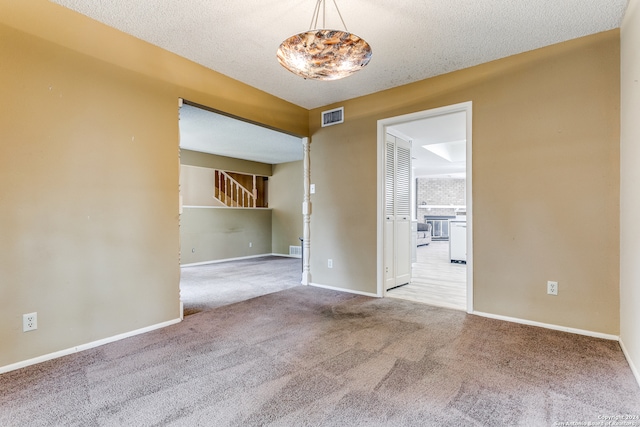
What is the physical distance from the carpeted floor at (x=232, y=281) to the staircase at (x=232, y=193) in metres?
1.49

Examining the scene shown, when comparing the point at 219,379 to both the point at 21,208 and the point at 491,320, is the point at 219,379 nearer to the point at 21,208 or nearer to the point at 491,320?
the point at 21,208

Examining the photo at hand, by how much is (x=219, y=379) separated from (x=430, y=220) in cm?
1140

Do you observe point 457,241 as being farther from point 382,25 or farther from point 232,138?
point 382,25

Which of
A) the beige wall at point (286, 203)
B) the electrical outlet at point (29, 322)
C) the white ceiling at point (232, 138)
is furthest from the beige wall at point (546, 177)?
the beige wall at point (286, 203)

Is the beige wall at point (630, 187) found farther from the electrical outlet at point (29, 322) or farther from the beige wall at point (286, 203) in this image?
the beige wall at point (286, 203)

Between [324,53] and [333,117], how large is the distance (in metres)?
2.35

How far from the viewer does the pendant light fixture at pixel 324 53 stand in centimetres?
172

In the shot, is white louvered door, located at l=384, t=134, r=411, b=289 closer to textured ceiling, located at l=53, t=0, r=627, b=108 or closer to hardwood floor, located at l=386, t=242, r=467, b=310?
hardwood floor, located at l=386, t=242, r=467, b=310

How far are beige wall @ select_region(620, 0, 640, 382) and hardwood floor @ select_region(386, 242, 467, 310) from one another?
4.33ft

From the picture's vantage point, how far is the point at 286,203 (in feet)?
26.3

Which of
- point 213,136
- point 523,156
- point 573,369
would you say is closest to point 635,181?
point 523,156

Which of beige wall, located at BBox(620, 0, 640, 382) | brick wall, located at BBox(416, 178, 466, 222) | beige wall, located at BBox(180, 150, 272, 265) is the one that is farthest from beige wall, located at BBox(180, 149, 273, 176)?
brick wall, located at BBox(416, 178, 466, 222)

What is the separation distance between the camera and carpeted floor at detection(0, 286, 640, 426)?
5.00 ft

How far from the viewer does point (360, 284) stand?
3910 millimetres
